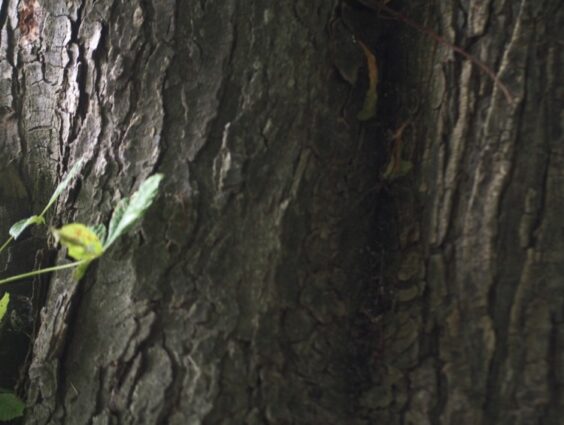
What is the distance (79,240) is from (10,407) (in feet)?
1.27

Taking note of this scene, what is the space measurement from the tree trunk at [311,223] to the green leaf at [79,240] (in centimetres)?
17

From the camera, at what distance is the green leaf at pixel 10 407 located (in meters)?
1.00

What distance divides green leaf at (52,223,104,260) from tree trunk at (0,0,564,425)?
17 centimetres

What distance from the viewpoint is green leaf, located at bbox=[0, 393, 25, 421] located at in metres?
1.00

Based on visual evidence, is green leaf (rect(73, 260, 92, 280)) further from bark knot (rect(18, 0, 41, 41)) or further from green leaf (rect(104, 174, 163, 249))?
bark knot (rect(18, 0, 41, 41))

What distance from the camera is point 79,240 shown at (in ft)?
2.56

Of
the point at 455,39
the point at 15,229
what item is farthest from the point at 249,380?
the point at 455,39

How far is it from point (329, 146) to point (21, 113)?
0.61m

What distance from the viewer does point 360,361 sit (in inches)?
39.8

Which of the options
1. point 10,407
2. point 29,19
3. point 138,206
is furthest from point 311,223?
point 29,19

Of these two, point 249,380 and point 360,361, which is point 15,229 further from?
point 360,361

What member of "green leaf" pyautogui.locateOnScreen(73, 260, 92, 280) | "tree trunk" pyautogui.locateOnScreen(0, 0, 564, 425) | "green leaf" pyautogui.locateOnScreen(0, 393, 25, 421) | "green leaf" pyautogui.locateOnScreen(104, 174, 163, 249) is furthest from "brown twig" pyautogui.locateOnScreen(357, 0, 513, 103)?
"green leaf" pyautogui.locateOnScreen(0, 393, 25, 421)

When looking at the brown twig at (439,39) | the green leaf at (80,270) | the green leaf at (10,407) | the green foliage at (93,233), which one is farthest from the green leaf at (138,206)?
the brown twig at (439,39)

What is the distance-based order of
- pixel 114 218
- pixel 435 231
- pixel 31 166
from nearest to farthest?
pixel 114 218
pixel 435 231
pixel 31 166
